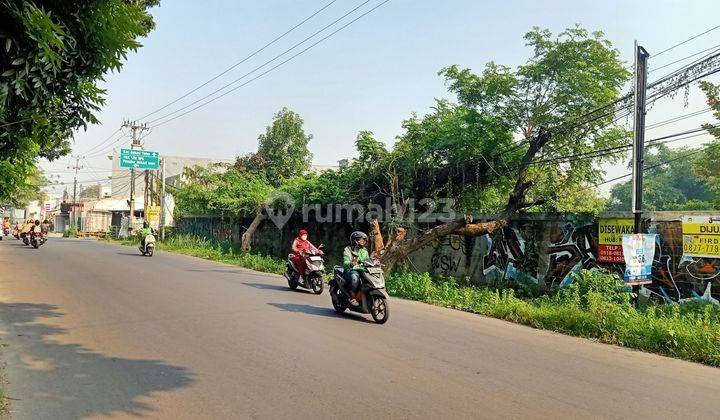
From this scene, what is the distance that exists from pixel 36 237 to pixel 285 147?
48.9 ft

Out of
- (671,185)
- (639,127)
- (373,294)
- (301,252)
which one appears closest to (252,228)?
(301,252)

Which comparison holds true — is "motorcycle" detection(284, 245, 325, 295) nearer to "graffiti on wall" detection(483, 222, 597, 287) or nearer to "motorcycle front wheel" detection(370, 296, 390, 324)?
"motorcycle front wheel" detection(370, 296, 390, 324)

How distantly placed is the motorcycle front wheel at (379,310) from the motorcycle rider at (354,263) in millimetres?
393

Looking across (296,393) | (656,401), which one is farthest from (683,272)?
(296,393)

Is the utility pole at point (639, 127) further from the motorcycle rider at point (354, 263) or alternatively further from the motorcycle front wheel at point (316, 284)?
the motorcycle front wheel at point (316, 284)

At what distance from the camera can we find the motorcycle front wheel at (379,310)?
29.5 feet

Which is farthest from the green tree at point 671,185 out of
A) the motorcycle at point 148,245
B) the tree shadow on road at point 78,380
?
the tree shadow on road at point 78,380

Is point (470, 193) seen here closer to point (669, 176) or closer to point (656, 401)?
point (656, 401)

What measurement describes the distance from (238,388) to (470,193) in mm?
12491

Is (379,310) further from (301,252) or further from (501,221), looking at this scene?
(501,221)

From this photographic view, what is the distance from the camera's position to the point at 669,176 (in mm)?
44281

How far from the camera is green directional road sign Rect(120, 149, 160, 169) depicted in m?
34.9

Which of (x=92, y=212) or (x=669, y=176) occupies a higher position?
(x=669, y=176)

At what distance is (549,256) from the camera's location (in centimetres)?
1334
